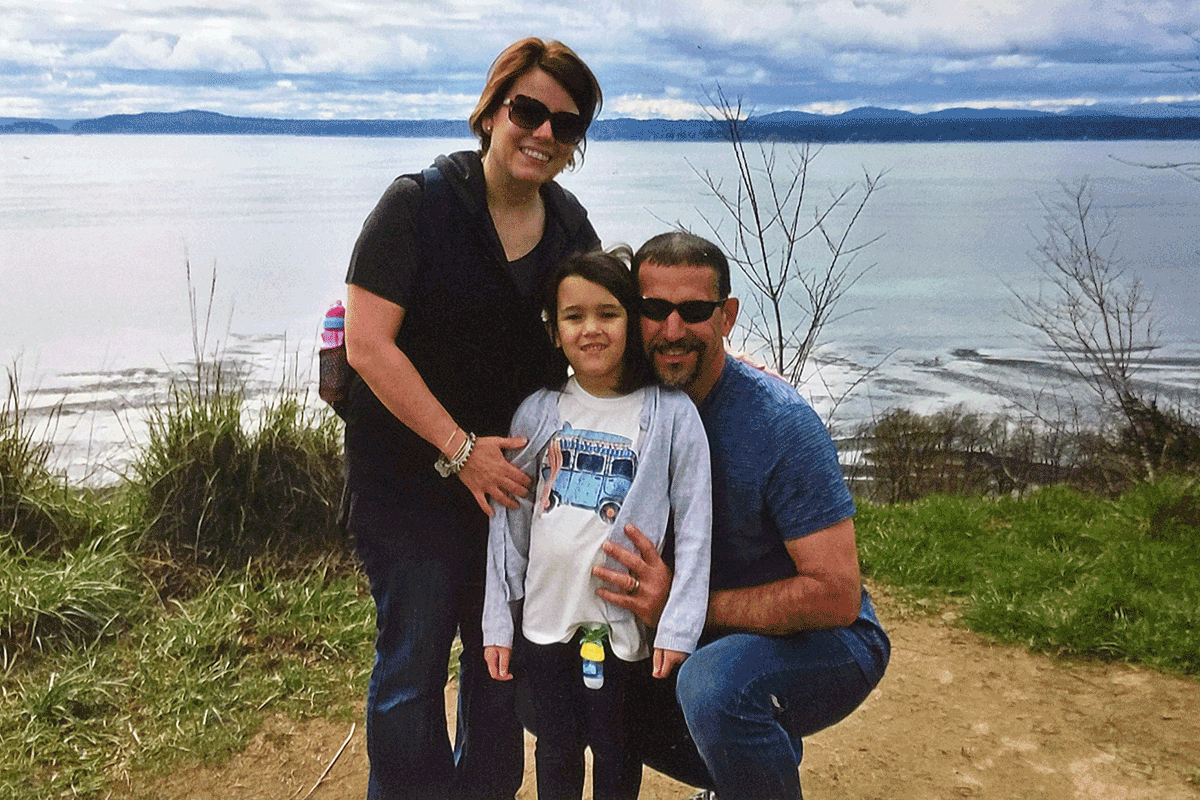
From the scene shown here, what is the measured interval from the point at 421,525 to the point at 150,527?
9.37ft

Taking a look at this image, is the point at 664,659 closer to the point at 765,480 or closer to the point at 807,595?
the point at 807,595

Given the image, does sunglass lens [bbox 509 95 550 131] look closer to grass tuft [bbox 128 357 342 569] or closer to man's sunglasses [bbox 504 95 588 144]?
man's sunglasses [bbox 504 95 588 144]

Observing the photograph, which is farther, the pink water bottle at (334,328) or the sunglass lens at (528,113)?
the pink water bottle at (334,328)

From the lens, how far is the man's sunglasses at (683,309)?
82.4 inches

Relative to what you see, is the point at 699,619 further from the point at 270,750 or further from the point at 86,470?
the point at 86,470

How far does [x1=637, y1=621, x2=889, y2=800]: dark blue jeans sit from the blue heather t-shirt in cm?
7

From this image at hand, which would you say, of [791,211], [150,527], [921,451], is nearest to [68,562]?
[150,527]

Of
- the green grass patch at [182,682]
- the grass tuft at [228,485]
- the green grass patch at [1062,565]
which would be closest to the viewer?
the green grass patch at [182,682]

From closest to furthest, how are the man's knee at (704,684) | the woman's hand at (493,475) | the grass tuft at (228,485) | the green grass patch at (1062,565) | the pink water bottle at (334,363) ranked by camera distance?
the man's knee at (704,684) → the woman's hand at (493,475) → the pink water bottle at (334,363) → the green grass patch at (1062,565) → the grass tuft at (228,485)

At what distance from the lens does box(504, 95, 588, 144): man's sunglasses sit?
216 centimetres

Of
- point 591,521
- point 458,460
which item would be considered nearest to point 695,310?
point 591,521

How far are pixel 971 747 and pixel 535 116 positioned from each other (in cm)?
256

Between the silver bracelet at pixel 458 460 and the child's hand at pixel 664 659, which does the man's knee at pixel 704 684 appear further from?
the silver bracelet at pixel 458 460

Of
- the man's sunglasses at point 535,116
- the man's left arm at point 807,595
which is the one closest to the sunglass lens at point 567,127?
the man's sunglasses at point 535,116
